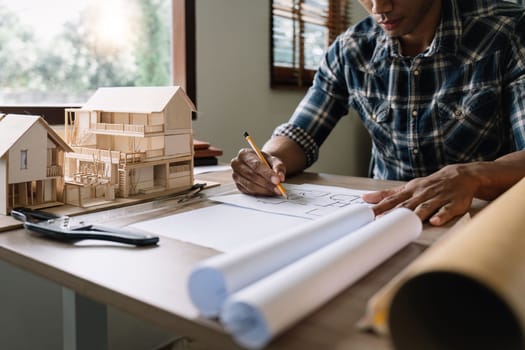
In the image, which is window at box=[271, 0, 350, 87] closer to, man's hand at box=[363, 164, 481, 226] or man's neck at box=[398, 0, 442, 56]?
man's neck at box=[398, 0, 442, 56]

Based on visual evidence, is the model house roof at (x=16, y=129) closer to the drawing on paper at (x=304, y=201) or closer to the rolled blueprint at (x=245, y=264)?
the drawing on paper at (x=304, y=201)

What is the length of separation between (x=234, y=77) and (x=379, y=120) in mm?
854

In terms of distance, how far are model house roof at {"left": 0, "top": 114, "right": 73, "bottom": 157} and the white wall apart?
1093mm

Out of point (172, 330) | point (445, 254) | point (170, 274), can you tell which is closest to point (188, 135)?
point (170, 274)

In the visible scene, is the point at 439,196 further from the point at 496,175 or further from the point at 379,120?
the point at 379,120

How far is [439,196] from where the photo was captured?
0.87 metres

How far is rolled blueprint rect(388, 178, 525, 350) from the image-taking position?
15.1 inches

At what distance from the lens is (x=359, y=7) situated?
10.00ft

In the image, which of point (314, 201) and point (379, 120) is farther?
point (379, 120)

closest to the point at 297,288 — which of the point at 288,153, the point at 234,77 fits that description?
the point at 288,153

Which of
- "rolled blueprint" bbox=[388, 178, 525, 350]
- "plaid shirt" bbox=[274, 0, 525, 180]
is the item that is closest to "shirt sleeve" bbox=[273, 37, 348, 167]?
"plaid shirt" bbox=[274, 0, 525, 180]

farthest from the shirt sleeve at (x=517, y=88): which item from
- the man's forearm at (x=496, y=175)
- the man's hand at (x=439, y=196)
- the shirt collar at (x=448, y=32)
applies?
the man's hand at (x=439, y=196)

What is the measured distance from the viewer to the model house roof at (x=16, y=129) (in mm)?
859

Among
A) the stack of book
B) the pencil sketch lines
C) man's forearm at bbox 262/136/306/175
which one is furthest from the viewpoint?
the stack of book
